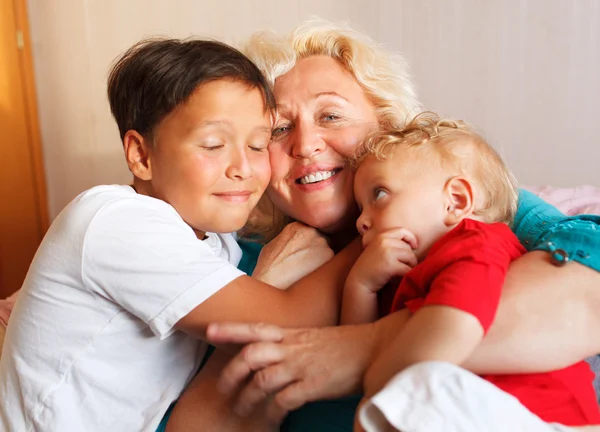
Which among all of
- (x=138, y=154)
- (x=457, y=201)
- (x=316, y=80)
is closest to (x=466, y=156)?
(x=457, y=201)

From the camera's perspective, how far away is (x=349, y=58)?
5.56ft

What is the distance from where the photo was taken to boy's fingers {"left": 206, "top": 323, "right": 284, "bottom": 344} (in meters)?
1.09

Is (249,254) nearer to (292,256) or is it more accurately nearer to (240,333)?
(292,256)

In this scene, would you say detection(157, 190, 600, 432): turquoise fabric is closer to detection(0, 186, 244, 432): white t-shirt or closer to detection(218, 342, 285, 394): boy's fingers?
detection(0, 186, 244, 432): white t-shirt

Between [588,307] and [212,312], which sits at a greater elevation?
[588,307]

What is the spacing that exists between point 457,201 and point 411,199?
10cm

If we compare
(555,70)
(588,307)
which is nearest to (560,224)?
(588,307)

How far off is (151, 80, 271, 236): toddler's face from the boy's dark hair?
0.9 inches

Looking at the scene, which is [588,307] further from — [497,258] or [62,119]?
[62,119]

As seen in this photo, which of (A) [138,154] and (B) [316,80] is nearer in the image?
(A) [138,154]

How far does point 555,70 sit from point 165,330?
2.56m

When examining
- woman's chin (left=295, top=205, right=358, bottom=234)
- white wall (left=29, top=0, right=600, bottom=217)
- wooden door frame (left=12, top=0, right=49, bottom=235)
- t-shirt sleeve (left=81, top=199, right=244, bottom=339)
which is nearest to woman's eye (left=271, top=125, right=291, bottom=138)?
woman's chin (left=295, top=205, right=358, bottom=234)

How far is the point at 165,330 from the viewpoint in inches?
46.5

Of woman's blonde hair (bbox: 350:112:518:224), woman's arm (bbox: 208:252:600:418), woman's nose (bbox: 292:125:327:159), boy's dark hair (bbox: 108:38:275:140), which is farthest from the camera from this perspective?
woman's nose (bbox: 292:125:327:159)
